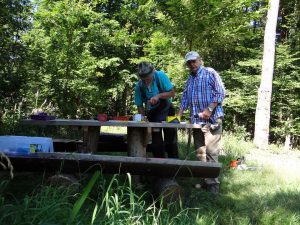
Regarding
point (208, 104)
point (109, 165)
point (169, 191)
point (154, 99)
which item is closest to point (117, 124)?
point (154, 99)

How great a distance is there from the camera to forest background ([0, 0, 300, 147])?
7604 millimetres

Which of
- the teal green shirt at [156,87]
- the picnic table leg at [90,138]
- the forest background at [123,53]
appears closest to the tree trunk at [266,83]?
the forest background at [123,53]

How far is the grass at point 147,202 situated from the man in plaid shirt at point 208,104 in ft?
1.62

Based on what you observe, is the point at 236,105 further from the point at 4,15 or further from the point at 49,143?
the point at 49,143

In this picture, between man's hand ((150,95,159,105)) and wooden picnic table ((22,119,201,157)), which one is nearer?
wooden picnic table ((22,119,201,157))

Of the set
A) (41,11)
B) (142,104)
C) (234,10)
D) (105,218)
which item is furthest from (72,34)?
(105,218)

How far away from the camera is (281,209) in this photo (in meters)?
3.96

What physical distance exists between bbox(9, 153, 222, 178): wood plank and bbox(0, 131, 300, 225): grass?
140 millimetres

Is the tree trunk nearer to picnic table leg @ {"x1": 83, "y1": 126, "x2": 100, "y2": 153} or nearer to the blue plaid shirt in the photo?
the blue plaid shirt

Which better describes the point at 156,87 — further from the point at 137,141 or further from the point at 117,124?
the point at 117,124

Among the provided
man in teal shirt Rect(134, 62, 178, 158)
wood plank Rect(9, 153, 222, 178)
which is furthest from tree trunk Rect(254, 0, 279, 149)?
wood plank Rect(9, 153, 222, 178)

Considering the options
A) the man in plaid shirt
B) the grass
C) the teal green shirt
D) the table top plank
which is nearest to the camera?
the grass

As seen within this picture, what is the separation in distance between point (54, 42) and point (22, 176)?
7778 mm

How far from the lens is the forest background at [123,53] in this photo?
760 cm
